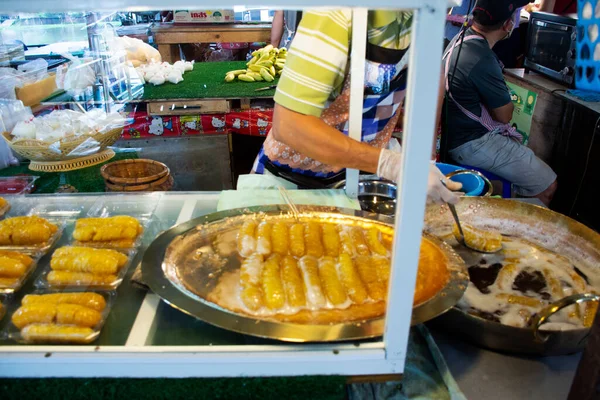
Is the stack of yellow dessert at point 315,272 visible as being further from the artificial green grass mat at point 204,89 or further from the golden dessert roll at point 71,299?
the artificial green grass mat at point 204,89

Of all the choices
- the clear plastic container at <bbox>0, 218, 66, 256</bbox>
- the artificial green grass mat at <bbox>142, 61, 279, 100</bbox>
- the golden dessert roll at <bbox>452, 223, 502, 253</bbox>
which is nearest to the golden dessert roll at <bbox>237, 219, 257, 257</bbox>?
the clear plastic container at <bbox>0, 218, 66, 256</bbox>

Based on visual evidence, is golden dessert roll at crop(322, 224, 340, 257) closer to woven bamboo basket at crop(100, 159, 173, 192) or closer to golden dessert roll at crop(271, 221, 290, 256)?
golden dessert roll at crop(271, 221, 290, 256)

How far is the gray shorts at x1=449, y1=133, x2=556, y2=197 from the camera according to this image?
14.4ft

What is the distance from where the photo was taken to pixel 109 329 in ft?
4.87

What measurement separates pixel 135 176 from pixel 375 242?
2543 millimetres

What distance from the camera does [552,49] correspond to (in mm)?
5195

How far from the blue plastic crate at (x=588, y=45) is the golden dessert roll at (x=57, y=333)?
479cm

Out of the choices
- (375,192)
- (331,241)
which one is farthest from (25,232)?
(375,192)

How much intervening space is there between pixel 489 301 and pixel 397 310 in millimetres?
778

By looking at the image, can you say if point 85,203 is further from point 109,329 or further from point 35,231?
point 109,329

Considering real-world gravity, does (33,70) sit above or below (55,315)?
above

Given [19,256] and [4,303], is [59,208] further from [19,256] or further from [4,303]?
[4,303]

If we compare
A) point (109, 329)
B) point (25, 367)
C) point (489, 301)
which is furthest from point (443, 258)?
point (25, 367)

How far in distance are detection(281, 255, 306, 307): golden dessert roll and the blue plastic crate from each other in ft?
13.4
